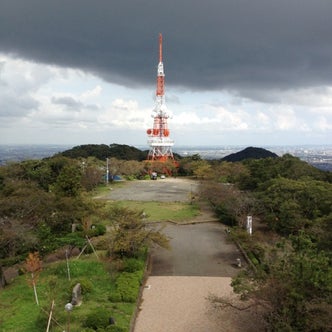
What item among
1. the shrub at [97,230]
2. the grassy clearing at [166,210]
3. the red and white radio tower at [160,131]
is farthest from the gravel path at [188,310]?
the red and white radio tower at [160,131]

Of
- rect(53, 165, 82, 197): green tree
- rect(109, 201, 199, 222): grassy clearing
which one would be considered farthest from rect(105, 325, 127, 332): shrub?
rect(53, 165, 82, 197): green tree

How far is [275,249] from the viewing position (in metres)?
11.7

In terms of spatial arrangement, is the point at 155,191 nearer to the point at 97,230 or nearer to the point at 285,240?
the point at 97,230

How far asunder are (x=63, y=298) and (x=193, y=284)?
4.84m

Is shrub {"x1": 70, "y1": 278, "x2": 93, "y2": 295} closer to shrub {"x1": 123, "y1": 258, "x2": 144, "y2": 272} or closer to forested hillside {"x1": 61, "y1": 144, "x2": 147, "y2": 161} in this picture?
shrub {"x1": 123, "y1": 258, "x2": 144, "y2": 272}

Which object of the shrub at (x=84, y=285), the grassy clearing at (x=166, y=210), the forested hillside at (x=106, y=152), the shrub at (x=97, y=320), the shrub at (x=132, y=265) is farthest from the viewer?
the forested hillside at (x=106, y=152)

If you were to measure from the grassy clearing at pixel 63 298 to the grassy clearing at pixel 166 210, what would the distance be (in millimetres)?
8496

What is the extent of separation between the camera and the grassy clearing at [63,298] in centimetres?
1126

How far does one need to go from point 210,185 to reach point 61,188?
1063 cm

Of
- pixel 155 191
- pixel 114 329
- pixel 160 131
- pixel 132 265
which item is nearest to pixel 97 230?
pixel 132 265

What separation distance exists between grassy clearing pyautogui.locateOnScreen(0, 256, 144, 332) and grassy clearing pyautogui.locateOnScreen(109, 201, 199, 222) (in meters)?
8.50

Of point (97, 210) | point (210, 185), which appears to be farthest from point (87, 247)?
point (210, 185)

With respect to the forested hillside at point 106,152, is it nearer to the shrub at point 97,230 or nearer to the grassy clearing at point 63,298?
the shrub at point 97,230

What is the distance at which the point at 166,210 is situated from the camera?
28500mm
